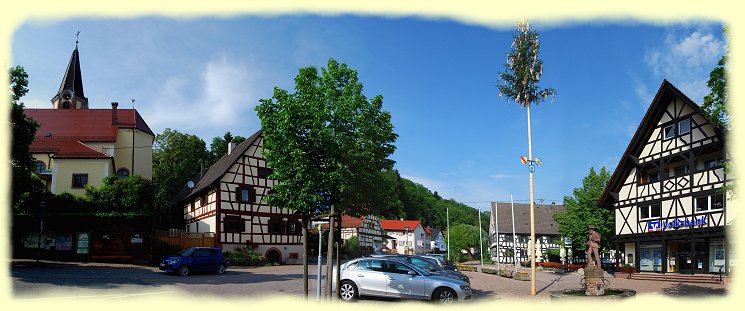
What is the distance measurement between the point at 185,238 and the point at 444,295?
85.9 feet

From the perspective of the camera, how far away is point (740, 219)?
18.3 m

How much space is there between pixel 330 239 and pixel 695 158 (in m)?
26.7

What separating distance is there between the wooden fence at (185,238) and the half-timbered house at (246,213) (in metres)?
0.68

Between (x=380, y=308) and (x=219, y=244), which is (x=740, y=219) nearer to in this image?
(x=380, y=308)

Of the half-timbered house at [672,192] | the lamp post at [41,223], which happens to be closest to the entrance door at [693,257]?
the half-timbered house at [672,192]

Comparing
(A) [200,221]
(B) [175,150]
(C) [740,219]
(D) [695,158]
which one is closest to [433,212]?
(B) [175,150]

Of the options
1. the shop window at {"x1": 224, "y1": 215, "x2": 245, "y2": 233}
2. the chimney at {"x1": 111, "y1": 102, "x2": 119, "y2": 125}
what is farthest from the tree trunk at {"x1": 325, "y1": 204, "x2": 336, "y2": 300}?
the chimney at {"x1": 111, "y1": 102, "x2": 119, "y2": 125}

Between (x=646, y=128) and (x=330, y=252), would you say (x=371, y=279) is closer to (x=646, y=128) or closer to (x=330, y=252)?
(x=330, y=252)

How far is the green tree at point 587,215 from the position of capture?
42.8 meters

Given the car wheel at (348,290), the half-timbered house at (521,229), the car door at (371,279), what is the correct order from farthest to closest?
the half-timbered house at (521,229)
the car wheel at (348,290)
the car door at (371,279)

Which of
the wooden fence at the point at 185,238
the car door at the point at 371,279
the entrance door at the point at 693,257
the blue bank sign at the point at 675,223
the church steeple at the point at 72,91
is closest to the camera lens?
the car door at the point at 371,279

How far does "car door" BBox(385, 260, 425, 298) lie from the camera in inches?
675

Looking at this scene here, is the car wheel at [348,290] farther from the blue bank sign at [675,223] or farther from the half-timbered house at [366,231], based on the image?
the half-timbered house at [366,231]

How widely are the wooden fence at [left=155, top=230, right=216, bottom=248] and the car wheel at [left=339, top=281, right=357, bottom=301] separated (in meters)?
21.0
